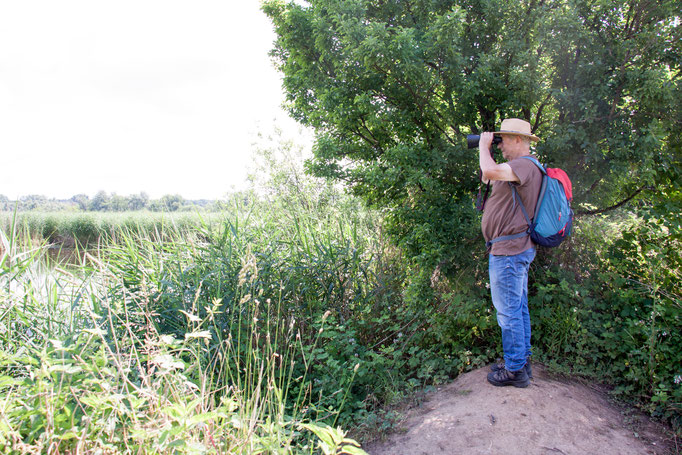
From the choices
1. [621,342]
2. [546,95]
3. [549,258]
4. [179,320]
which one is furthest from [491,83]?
[179,320]

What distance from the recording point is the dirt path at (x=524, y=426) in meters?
2.76

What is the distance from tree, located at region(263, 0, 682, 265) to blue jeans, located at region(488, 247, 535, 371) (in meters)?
0.65

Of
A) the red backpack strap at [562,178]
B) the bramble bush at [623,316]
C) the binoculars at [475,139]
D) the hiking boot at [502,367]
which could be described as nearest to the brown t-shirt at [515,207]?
the red backpack strap at [562,178]

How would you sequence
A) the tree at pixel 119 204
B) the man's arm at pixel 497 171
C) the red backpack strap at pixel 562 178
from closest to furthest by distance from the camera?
the man's arm at pixel 497 171, the red backpack strap at pixel 562 178, the tree at pixel 119 204

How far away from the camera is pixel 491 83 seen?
3.81m

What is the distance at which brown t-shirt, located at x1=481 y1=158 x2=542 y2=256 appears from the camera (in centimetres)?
312

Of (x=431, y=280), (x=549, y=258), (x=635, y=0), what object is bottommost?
(x=431, y=280)

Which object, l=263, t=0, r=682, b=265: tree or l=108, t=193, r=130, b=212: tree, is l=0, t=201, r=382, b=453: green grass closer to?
l=263, t=0, r=682, b=265: tree

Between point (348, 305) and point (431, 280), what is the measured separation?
105cm

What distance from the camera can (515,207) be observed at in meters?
3.20

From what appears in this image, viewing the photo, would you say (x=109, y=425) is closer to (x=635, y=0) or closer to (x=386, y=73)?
(x=386, y=73)

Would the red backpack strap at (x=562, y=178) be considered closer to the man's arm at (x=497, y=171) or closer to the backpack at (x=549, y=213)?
the backpack at (x=549, y=213)

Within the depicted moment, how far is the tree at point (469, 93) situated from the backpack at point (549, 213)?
0.58 m

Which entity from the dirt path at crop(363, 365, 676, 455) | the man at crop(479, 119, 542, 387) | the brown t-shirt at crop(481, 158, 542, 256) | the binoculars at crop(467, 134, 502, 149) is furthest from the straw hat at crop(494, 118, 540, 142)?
the dirt path at crop(363, 365, 676, 455)
